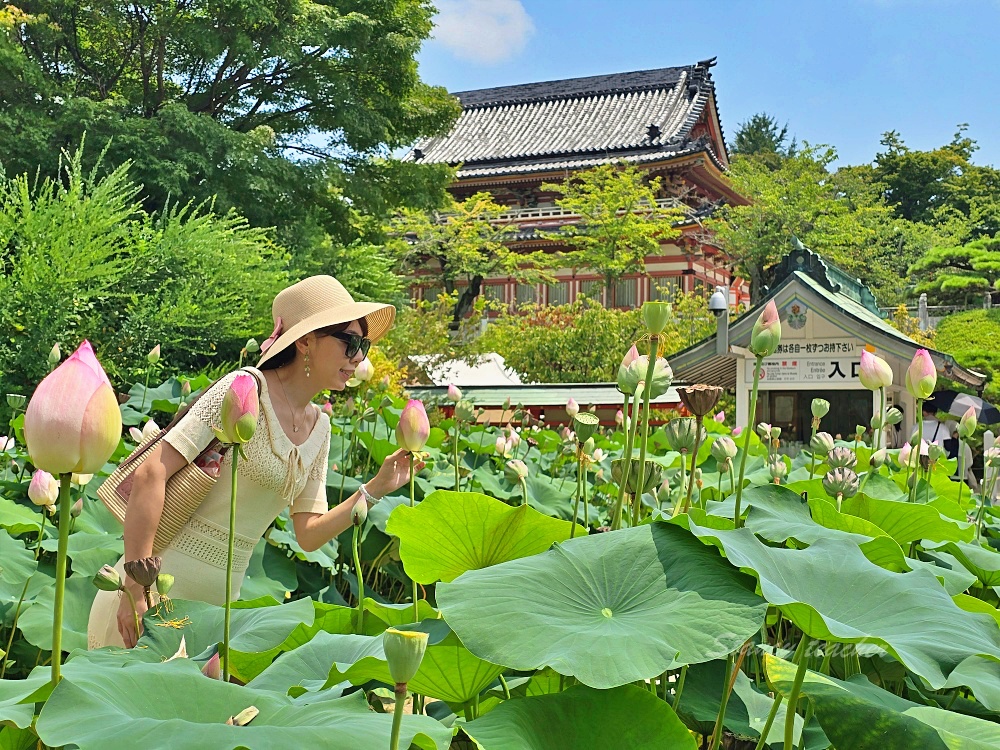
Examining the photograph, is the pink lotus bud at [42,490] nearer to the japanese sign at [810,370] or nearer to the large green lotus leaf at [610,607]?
the large green lotus leaf at [610,607]

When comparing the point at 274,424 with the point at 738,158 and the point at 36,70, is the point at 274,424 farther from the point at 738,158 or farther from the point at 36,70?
the point at 738,158

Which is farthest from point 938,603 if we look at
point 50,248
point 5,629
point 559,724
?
point 50,248

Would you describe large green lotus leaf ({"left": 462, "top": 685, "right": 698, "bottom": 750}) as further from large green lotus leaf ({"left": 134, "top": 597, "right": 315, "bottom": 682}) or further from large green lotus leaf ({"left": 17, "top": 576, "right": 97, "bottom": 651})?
large green lotus leaf ({"left": 17, "top": 576, "right": 97, "bottom": 651})

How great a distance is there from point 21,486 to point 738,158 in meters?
17.7

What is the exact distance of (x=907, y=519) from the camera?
1.11 metres

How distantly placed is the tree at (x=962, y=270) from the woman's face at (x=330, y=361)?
13.1 metres

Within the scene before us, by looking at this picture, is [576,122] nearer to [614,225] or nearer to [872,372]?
[614,225]

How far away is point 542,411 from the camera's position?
588 cm

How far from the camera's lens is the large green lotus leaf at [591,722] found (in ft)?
1.65

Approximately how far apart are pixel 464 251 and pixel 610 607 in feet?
52.4

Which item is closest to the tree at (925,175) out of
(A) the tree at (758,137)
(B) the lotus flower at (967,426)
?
(A) the tree at (758,137)

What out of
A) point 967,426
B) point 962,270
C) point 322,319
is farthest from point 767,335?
point 962,270

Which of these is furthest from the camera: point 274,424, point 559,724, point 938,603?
point 274,424

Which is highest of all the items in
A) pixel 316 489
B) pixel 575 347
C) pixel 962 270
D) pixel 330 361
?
pixel 962 270
